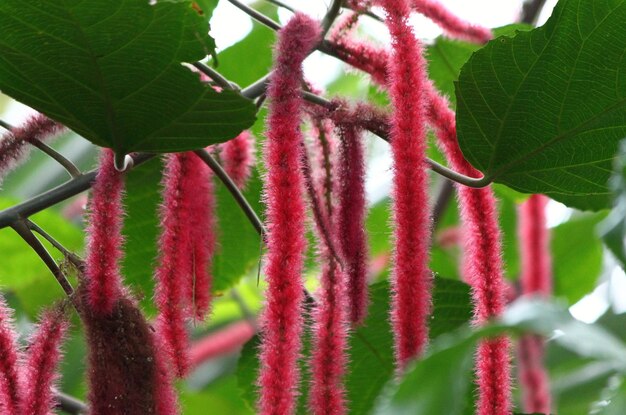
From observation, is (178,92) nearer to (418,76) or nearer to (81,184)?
(81,184)

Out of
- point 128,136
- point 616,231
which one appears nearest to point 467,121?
point 128,136

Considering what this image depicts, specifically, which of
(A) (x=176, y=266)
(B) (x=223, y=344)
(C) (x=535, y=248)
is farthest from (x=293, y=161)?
(B) (x=223, y=344)

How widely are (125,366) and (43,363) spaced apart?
0.08 metres

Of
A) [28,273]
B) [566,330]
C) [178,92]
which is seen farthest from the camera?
[28,273]

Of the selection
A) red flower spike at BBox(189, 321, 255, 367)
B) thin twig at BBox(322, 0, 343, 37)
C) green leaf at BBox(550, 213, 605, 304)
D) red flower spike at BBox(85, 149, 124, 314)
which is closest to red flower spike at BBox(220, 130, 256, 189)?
thin twig at BBox(322, 0, 343, 37)

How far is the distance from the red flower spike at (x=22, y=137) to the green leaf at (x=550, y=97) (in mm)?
454

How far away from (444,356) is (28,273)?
1.48 m

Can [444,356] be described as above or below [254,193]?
below

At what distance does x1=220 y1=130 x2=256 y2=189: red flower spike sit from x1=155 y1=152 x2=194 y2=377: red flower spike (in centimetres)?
19

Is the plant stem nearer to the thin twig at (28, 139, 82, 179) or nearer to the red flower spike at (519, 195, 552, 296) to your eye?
the thin twig at (28, 139, 82, 179)

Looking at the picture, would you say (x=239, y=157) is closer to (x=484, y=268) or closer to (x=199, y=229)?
(x=199, y=229)

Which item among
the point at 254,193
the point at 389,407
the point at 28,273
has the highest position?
the point at 28,273

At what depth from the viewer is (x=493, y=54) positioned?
1105 millimetres

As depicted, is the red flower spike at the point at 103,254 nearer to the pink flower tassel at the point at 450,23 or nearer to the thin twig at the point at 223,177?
the thin twig at the point at 223,177
